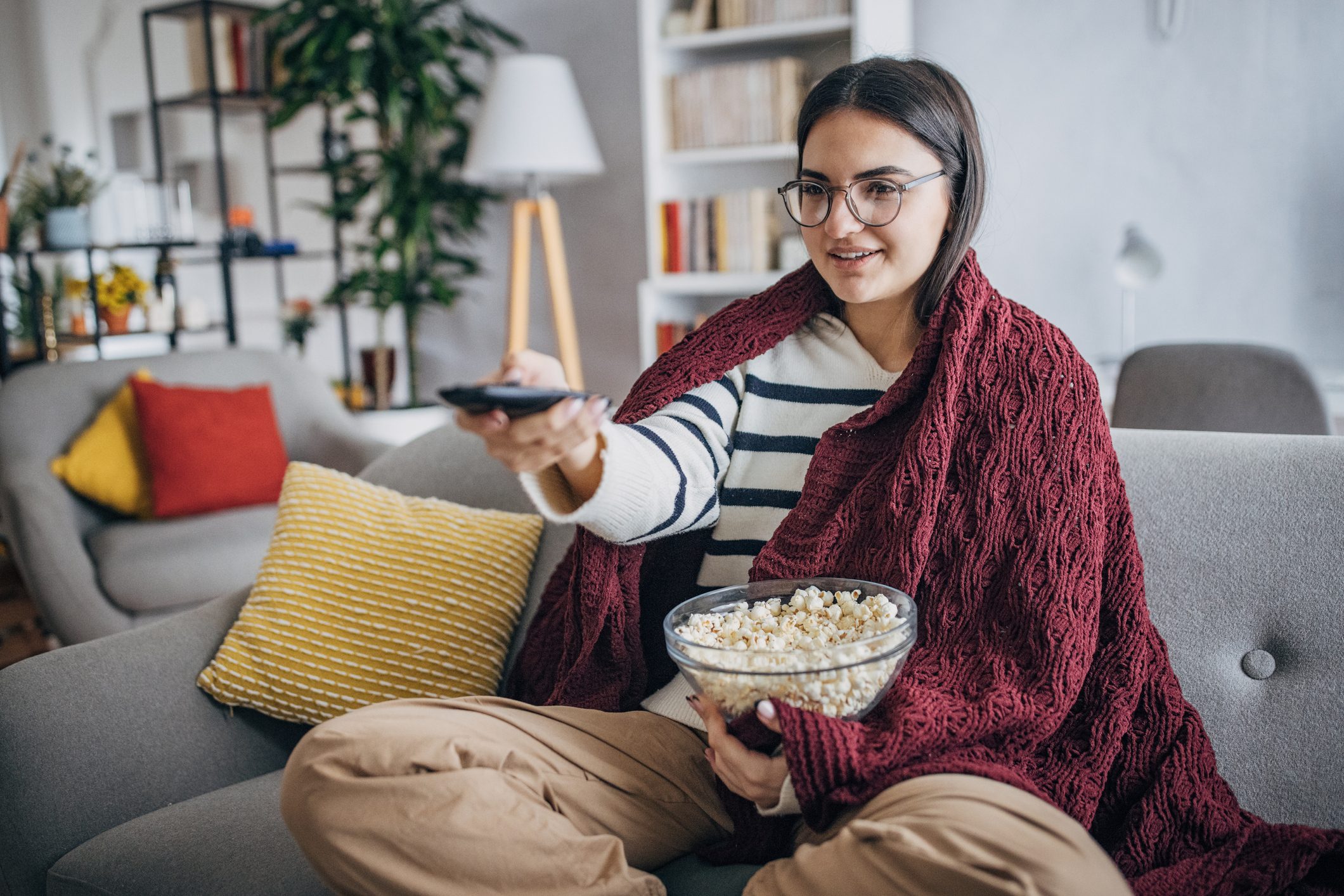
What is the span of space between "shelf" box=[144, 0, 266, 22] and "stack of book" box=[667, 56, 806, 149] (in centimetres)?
198

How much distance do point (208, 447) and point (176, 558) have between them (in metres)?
0.34

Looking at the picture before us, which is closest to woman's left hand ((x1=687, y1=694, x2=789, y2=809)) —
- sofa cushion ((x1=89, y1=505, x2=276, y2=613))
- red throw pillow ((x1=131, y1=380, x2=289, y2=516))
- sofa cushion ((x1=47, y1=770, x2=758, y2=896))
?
sofa cushion ((x1=47, y1=770, x2=758, y2=896))

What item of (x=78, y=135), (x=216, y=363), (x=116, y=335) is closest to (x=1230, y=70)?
(x=216, y=363)

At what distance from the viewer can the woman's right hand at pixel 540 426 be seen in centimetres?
105

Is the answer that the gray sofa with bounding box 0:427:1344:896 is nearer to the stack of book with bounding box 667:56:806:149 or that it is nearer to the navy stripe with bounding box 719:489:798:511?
the navy stripe with bounding box 719:489:798:511

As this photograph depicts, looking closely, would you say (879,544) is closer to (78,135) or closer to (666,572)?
(666,572)

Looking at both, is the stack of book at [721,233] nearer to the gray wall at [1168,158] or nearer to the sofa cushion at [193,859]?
the gray wall at [1168,158]

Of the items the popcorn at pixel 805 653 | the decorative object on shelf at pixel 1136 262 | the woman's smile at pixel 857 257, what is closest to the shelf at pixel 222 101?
the decorative object on shelf at pixel 1136 262

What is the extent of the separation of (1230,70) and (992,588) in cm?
243

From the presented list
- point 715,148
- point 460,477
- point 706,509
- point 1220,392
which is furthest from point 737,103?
point 706,509

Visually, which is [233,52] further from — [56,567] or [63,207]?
[56,567]

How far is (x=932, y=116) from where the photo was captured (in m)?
1.28

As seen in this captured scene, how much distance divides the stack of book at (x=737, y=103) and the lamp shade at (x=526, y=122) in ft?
1.15

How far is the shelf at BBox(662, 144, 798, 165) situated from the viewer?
3203 millimetres
